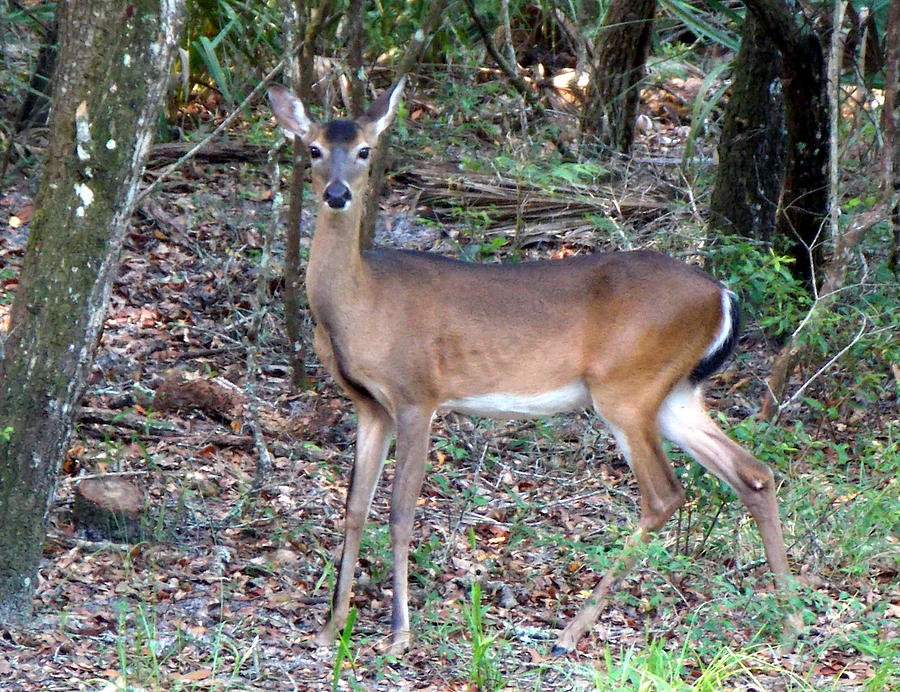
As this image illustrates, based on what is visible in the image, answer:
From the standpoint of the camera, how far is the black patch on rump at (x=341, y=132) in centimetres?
546

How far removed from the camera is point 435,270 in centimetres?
590

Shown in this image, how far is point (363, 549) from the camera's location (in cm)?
596

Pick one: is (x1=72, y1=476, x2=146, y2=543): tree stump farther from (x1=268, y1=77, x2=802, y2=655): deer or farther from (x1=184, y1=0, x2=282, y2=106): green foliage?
(x1=184, y1=0, x2=282, y2=106): green foliage

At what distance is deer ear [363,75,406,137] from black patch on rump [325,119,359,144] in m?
0.13

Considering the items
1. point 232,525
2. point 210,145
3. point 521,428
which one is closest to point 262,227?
point 210,145

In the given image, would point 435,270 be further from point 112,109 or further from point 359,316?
point 112,109

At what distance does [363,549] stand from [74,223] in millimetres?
2135

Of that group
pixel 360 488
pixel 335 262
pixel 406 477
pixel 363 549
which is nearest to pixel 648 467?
pixel 406 477

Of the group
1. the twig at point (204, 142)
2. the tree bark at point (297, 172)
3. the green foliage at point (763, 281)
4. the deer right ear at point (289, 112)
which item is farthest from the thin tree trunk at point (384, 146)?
the green foliage at point (763, 281)

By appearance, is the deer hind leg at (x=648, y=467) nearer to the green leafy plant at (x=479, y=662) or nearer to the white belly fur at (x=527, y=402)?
the white belly fur at (x=527, y=402)

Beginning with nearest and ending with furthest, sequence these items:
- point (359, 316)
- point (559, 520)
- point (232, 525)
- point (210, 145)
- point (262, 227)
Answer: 1. point (359, 316)
2. point (232, 525)
3. point (559, 520)
4. point (262, 227)
5. point (210, 145)

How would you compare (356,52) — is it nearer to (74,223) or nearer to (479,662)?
(74,223)

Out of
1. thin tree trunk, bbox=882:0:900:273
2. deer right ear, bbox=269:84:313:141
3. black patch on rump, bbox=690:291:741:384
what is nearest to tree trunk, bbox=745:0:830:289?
thin tree trunk, bbox=882:0:900:273

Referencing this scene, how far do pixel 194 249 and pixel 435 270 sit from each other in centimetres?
374
